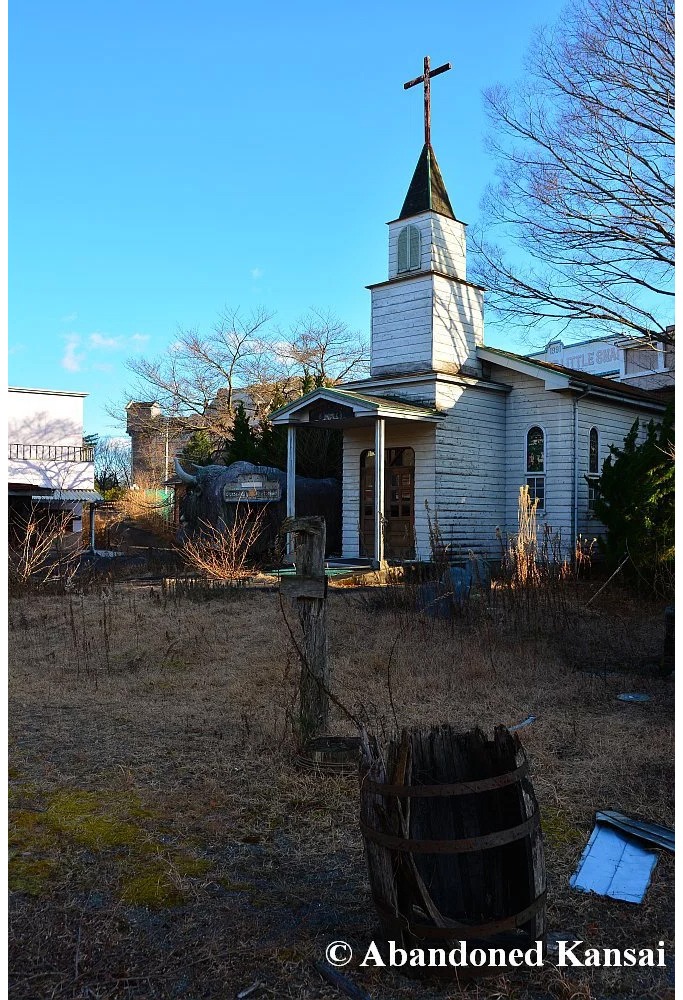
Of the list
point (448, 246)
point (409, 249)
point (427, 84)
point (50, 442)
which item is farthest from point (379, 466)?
point (50, 442)

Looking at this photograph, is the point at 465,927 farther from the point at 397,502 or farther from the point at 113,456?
the point at 113,456

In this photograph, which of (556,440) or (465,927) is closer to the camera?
(465,927)

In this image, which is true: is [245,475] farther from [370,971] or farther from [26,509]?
[370,971]

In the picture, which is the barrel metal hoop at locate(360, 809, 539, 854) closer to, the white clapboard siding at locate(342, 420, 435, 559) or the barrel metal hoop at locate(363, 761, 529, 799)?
the barrel metal hoop at locate(363, 761, 529, 799)

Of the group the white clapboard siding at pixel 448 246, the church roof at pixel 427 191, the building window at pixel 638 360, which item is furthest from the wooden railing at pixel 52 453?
the building window at pixel 638 360

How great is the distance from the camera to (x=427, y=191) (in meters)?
17.8

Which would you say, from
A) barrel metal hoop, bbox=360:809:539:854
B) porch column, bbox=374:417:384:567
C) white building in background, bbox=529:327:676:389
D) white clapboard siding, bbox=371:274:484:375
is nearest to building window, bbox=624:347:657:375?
white building in background, bbox=529:327:676:389

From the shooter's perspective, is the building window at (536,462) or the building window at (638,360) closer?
the building window at (536,462)

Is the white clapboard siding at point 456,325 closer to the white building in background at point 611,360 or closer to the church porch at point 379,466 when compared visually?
the church porch at point 379,466

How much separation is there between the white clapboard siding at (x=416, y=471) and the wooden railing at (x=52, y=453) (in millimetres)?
18908

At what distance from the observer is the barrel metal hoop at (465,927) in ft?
8.85

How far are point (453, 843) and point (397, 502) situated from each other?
14.9 m

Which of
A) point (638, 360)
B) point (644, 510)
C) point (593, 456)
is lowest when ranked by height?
point (644, 510)

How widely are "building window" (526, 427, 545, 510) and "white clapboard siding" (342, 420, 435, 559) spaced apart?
2618mm
